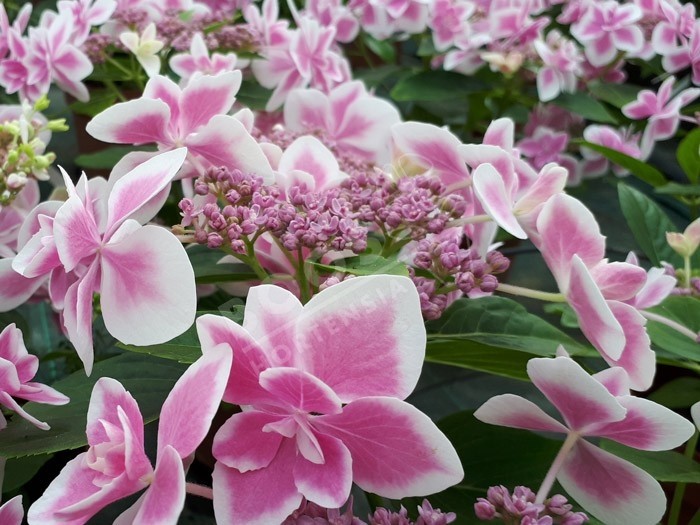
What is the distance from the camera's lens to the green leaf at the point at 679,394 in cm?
70

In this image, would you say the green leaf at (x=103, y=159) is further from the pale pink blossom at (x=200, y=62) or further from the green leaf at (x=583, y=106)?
the green leaf at (x=583, y=106)

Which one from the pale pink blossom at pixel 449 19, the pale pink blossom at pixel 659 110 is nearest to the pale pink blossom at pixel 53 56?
the pale pink blossom at pixel 449 19

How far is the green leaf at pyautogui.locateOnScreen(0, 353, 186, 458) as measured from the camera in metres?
0.39

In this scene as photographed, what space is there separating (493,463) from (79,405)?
0.25m

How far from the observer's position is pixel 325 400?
294 millimetres

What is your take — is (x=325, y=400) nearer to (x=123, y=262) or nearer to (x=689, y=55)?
(x=123, y=262)

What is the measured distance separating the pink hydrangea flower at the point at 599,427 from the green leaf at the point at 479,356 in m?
0.05

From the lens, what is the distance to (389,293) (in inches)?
11.6

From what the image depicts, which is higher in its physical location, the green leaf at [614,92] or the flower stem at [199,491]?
the flower stem at [199,491]

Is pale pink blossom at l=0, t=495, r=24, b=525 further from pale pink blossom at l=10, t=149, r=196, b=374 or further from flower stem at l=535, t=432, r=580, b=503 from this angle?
flower stem at l=535, t=432, r=580, b=503

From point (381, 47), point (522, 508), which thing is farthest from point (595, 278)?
point (381, 47)

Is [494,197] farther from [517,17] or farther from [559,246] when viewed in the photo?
[517,17]

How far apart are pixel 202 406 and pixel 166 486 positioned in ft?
0.11

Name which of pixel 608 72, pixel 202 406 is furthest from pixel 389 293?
pixel 608 72
